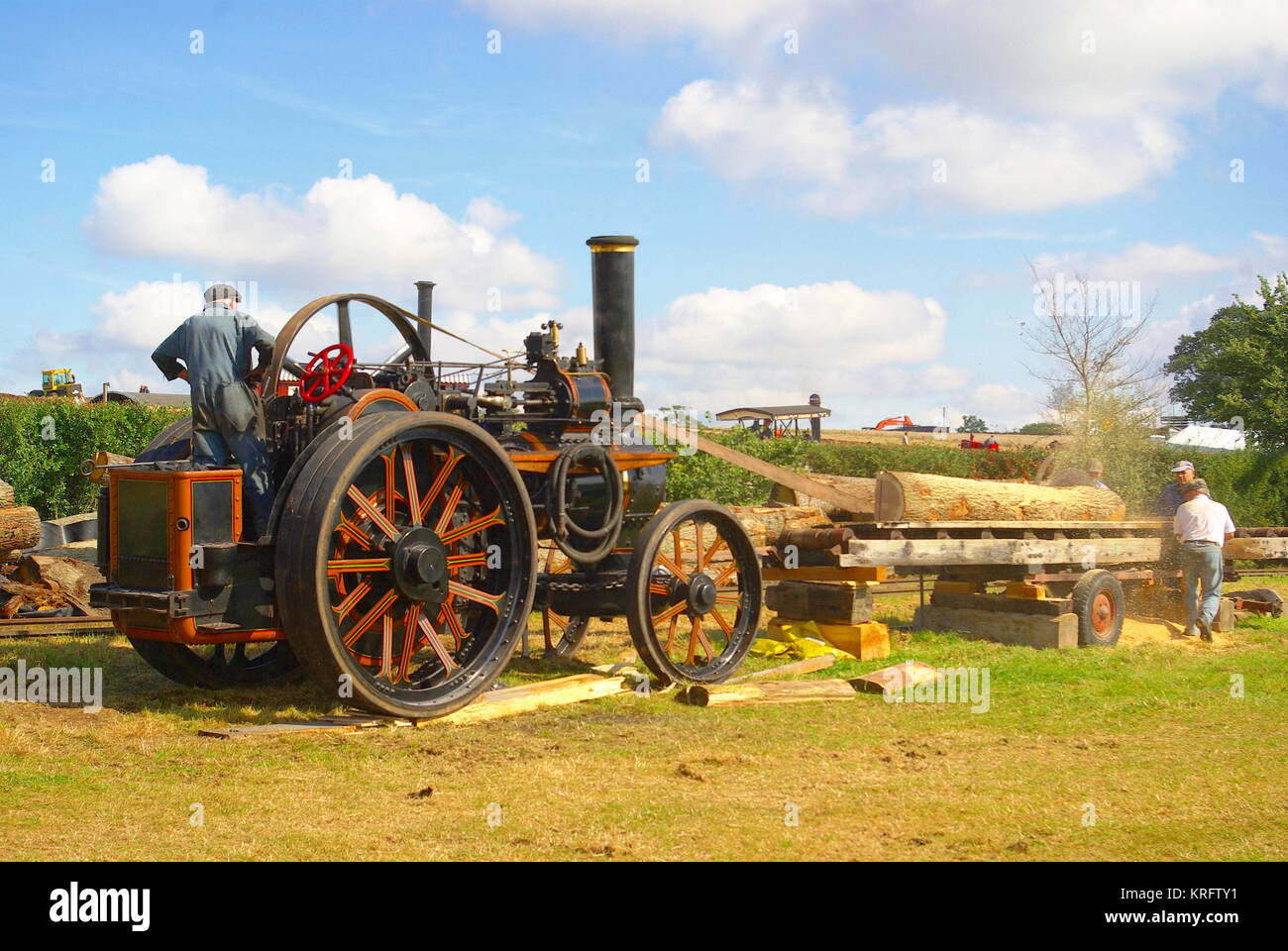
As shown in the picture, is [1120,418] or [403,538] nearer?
[403,538]

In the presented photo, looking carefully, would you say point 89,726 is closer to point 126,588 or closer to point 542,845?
point 126,588

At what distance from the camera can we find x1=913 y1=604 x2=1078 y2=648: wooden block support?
10422 mm

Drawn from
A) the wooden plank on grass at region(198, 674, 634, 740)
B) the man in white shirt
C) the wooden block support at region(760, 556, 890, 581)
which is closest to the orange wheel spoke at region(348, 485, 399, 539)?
the wooden plank on grass at region(198, 674, 634, 740)

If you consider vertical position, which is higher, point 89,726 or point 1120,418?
point 1120,418

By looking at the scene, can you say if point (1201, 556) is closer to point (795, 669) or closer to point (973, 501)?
point (973, 501)

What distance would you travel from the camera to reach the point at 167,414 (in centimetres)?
1872

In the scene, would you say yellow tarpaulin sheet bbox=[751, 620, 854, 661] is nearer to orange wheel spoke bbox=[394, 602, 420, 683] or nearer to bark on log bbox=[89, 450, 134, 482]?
orange wheel spoke bbox=[394, 602, 420, 683]

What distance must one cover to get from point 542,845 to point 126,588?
10.4ft

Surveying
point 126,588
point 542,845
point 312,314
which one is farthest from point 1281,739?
point 126,588

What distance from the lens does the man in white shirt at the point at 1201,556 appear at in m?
11.4

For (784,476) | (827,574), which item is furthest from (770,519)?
(827,574)

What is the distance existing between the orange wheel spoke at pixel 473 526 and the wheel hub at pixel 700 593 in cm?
150

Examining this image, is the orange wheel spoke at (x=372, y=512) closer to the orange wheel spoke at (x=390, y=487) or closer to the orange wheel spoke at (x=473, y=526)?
the orange wheel spoke at (x=390, y=487)

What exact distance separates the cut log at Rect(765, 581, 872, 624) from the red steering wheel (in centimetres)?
454
